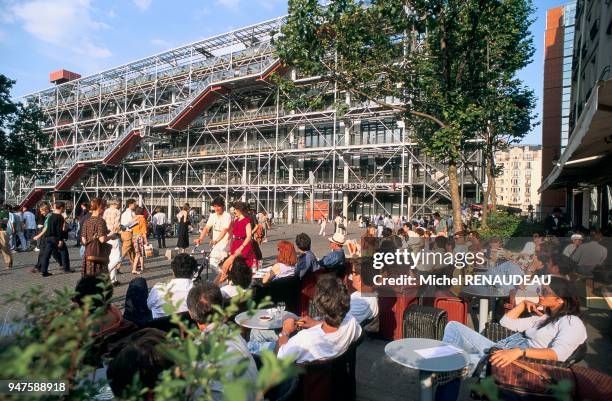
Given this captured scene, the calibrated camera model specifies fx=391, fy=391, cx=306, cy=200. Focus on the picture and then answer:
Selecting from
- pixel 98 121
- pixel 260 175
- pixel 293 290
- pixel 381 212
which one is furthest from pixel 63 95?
pixel 293 290

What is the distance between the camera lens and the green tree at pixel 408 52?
27.2 feet

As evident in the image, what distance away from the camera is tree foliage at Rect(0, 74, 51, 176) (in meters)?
20.8

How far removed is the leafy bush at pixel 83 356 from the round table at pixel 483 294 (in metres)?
4.01

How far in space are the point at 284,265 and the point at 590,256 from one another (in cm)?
527

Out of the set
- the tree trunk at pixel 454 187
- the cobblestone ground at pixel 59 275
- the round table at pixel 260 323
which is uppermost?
the tree trunk at pixel 454 187

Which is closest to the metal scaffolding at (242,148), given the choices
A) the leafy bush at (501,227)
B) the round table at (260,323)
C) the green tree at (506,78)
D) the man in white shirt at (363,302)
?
the green tree at (506,78)

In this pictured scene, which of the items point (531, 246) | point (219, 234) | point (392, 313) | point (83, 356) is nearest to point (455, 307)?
point (392, 313)

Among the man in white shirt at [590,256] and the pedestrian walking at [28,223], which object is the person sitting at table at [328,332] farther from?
the pedestrian walking at [28,223]

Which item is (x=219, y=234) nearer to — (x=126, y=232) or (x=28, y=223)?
(x=126, y=232)

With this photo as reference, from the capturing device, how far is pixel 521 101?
15781 millimetres

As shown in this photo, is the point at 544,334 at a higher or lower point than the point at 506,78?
lower

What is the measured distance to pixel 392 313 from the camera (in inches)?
190

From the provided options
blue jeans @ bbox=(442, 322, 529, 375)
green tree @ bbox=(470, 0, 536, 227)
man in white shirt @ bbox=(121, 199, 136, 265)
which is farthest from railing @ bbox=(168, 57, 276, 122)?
blue jeans @ bbox=(442, 322, 529, 375)

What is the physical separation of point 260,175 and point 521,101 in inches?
746
